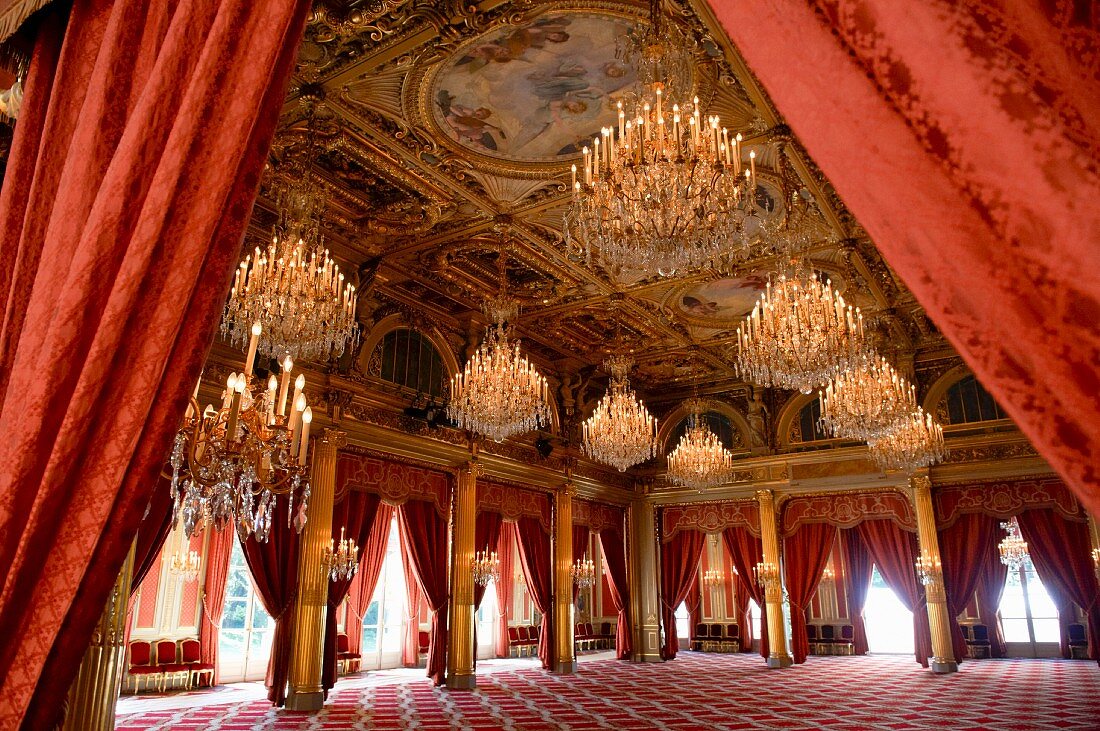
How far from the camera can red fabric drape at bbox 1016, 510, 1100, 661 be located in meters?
11.4

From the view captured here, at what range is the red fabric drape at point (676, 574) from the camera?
14.6 metres

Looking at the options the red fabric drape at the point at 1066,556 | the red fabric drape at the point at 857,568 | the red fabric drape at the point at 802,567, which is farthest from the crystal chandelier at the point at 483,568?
the red fabric drape at the point at 1066,556

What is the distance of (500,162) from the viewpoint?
7.00 m

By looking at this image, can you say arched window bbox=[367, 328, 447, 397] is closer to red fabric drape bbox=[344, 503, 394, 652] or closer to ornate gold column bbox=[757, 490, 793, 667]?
red fabric drape bbox=[344, 503, 394, 652]

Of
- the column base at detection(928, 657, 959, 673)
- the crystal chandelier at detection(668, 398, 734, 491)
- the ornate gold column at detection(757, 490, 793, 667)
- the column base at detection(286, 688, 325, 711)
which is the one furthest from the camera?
the ornate gold column at detection(757, 490, 793, 667)

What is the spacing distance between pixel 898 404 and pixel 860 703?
359cm

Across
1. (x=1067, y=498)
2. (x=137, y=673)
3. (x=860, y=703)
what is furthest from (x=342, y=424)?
(x=1067, y=498)

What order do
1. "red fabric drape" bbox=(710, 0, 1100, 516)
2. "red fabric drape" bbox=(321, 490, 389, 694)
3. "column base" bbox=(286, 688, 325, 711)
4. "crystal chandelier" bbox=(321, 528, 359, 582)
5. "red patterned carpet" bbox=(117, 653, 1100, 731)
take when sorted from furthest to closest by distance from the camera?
"red fabric drape" bbox=(321, 490, 389, 694), "crystal chandelier" bbox=(321, 528, 359, 582), "column base" bbox=(286, 688, 325, 711), "red patterned carpet" bbox=(117, 653, 1100, 731), "red fabric drape" bbox=(710, 0, 1100, 516)

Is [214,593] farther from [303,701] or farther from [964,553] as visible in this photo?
[964,553]

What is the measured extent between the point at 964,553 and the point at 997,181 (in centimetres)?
1334

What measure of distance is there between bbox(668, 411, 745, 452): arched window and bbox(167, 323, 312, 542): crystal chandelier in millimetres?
11406

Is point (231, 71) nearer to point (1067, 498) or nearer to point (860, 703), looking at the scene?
point (860, 703)

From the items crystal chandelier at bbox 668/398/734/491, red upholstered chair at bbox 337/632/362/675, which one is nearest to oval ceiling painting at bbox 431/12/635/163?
crystal chandelier at bbox 668/398/734/491

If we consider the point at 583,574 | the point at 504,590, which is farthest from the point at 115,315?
the point at 504,590
